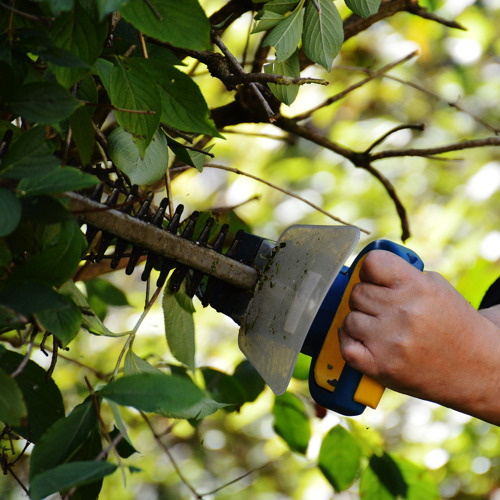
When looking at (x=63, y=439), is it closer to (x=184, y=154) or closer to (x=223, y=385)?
(x=184, y=154)

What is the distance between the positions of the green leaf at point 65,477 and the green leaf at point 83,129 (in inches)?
8.7

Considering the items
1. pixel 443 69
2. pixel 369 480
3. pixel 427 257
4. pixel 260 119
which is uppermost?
pixel 443 69

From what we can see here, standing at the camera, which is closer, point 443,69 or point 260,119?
point 260,119

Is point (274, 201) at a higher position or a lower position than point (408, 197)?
lower

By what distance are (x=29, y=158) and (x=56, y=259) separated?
0.19ft

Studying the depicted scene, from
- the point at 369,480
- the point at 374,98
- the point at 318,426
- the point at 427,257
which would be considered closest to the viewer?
the point at 369,480

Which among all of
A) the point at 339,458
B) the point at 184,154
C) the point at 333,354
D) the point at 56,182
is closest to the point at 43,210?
the point at 56,182

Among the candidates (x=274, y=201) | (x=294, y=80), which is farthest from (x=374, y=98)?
(x=294, y=80)

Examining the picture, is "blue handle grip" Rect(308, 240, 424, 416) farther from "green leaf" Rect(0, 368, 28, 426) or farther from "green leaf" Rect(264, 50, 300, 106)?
"green leaf" Rect(0, 368, 28, 426)

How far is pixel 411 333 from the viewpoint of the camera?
491 millimetres

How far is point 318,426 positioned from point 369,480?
196 mm

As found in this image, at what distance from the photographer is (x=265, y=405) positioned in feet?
4.84

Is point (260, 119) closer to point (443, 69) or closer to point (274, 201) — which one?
point (274, 201)

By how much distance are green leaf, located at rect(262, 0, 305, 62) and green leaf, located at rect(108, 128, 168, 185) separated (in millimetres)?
115
